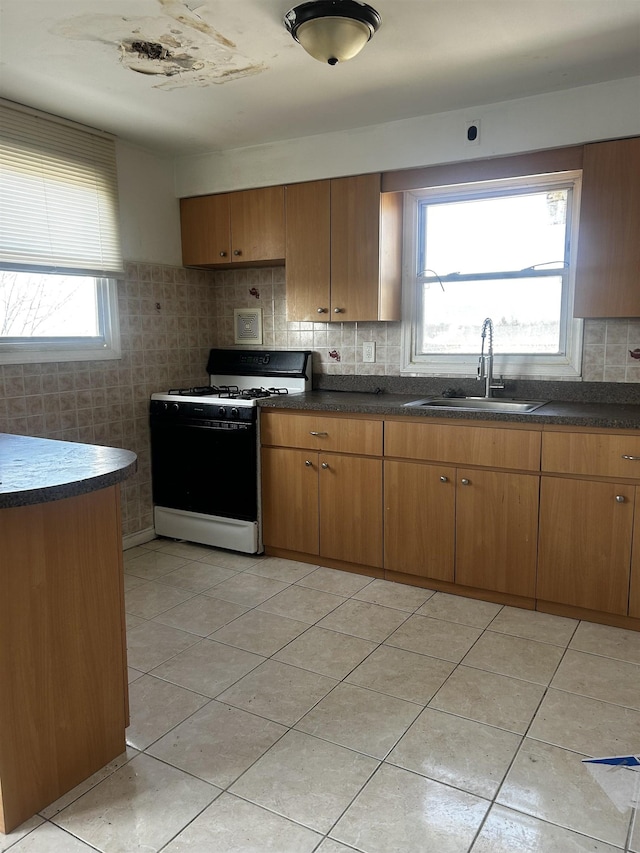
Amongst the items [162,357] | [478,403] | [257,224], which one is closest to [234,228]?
[257,224]

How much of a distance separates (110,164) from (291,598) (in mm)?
2563

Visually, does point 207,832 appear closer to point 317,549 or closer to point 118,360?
point 317,549

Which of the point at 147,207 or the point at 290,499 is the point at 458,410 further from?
the point at 147,207

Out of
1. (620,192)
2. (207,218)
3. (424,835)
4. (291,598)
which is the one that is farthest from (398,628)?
(207,218)

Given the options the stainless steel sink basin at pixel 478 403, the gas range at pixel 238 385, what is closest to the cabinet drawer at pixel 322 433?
the gas range at pixel 238 385

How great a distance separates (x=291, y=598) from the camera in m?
3.04

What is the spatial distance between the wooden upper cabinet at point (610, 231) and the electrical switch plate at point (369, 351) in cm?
123

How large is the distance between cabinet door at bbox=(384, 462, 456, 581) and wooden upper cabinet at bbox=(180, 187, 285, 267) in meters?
1.59

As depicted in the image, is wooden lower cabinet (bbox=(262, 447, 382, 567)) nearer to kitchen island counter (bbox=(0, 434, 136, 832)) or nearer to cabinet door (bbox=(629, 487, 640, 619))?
cabinet door (bbox=(629, 487, 640, 619))

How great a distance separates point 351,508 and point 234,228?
6.20 feet

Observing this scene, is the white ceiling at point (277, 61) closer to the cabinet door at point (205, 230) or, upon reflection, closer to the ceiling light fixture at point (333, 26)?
the ceiling light fixture at point (333, 26)

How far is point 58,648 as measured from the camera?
1730mm

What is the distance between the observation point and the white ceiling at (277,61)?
Answer: 216cm

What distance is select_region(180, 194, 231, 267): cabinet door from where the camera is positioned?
3932 mm
